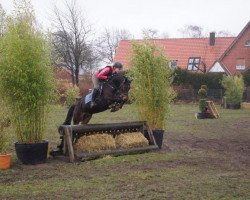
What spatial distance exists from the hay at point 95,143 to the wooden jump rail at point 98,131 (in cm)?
17

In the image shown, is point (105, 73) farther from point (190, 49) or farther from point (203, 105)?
point (190, 49)

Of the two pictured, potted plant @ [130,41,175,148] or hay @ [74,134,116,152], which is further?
potted plant @ [130,41,175,148]

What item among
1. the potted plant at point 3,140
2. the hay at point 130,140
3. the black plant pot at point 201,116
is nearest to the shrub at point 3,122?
the potted plant at point 3,140

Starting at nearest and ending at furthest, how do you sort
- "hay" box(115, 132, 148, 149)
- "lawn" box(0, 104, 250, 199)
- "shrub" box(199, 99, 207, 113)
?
1. "lawn" box(0, 104, 250, 199)
2. "hay" box(115, 132, 148, 149)
3. "shrub" box(199, 99, 207, 113)

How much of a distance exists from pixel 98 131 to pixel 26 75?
2.78 metres

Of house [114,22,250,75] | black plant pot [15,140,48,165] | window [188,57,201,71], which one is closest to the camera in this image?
black plant pot [15,140,48,165]

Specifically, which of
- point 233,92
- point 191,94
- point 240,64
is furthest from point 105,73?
point 240,64

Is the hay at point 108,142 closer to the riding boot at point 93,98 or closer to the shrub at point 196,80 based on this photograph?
the riding boot at point 93,98

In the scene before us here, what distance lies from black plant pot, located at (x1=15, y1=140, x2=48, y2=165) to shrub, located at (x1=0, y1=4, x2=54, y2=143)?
0.82ft

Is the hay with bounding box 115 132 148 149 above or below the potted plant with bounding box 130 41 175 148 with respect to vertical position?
below

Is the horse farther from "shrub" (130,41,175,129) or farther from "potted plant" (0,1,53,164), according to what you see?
"shrub" (130,41,175,129)

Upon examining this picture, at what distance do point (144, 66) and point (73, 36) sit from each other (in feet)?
127

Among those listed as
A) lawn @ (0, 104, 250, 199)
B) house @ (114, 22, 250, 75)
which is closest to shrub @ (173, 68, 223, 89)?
house @ (114, 22, 250, 75)

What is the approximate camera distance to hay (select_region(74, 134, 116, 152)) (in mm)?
10865
